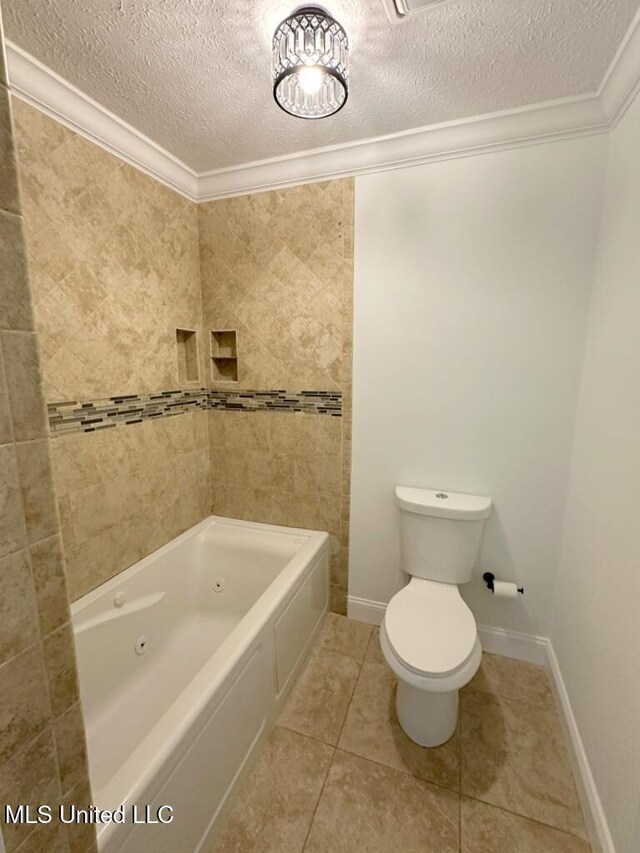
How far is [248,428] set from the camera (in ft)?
6.68

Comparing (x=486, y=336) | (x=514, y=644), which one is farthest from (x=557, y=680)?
(x=486, y=336)

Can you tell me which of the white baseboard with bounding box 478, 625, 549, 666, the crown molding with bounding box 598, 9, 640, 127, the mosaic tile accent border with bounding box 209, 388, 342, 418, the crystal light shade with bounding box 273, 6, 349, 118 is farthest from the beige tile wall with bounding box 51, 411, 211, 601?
the crown molding with bounding box 598, 9, 640, 127

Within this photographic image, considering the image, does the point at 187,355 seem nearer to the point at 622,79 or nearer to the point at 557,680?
the point at 622,79

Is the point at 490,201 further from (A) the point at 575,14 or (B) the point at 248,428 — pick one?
(B) the point at 248,428

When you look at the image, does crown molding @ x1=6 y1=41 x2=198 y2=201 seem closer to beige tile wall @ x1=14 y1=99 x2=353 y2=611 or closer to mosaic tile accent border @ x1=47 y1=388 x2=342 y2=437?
beige tile wall @ x1=14 y1=99 x2=353 y2=611

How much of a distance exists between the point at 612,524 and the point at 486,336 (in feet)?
2.76

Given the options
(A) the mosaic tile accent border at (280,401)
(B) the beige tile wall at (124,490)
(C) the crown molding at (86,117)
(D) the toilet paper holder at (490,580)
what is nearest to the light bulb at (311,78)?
(C) the crown molding at (86,117)

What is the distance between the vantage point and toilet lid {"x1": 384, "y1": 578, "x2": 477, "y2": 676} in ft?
3.95

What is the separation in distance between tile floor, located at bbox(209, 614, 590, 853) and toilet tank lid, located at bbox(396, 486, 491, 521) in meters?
0.77

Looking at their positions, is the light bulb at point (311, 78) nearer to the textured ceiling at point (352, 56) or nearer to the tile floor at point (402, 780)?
the textured ceiling at point (352, 56)

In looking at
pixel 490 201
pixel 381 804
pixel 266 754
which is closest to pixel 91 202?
pixel 490 201

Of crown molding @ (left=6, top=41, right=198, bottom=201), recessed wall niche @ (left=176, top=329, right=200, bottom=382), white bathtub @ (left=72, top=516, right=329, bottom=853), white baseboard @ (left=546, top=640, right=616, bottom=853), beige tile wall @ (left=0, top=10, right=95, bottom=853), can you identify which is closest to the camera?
beige tile wall @ (left=0, top=10, right=95, bottom=853)

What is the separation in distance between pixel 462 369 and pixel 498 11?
3.57 ft

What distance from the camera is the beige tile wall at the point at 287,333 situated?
5.70 feet
